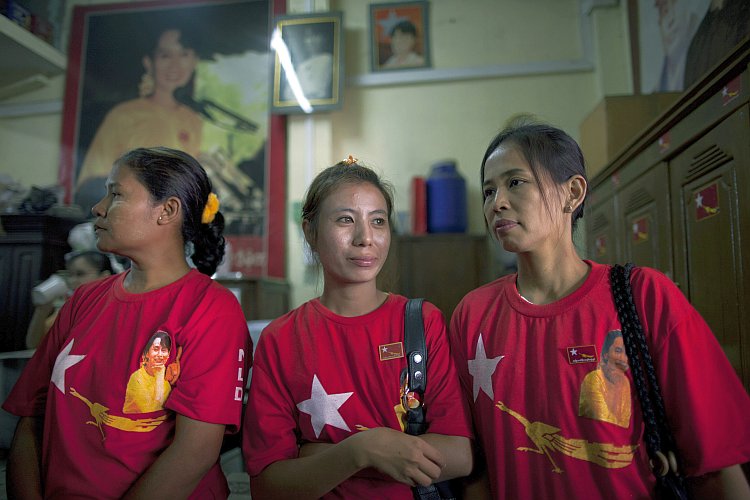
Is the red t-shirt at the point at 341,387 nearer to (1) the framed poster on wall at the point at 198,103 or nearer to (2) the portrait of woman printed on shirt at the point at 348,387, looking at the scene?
(2) the portrait of woman printed on shirt at the point at 348,387

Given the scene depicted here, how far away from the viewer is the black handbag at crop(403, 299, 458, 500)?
1.07m

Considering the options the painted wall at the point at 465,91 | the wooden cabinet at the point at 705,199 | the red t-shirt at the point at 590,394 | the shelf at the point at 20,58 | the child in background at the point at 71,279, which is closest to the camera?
the red t-shirt at the point at 590,394

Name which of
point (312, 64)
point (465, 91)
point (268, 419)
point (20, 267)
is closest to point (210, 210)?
point (268, 419)

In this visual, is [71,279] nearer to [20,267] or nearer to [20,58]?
[20,267]

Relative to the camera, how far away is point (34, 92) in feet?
7.23

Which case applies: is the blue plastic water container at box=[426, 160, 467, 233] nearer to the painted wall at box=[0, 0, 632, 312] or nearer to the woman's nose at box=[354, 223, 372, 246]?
the painted wall at box=[0, 0, 632, 312]

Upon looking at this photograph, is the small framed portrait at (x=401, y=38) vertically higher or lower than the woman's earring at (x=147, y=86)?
higher

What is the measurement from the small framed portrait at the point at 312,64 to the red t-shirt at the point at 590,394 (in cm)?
372

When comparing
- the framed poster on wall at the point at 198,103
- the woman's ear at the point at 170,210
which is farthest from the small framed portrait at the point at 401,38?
the woman's ear at the point at 170,210

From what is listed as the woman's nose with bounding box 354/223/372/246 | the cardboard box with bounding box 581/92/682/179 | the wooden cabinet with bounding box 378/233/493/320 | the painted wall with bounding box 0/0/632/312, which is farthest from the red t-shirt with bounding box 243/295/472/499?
the painted wall with bounding box 0/0/632/312

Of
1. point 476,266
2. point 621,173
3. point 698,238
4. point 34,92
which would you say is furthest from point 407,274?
point 34,92

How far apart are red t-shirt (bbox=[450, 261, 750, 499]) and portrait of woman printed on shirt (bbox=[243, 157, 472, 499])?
9 centimetres

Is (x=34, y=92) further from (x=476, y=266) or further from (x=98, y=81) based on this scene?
(x=476, y=266)

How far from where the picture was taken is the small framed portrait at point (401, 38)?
4691 millimetres
